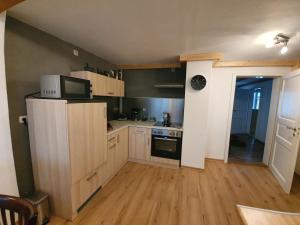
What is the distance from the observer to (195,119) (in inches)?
114

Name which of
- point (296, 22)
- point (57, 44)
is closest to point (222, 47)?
point (296, 22)

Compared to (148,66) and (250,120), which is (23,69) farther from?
(250,120)

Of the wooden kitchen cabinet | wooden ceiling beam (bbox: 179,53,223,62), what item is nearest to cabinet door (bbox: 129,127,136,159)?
the wooden kitchen cabinet

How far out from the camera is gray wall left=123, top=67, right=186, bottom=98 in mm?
3555

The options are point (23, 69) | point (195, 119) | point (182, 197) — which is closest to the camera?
point (23, 69)

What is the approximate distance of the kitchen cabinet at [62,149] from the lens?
1.60m

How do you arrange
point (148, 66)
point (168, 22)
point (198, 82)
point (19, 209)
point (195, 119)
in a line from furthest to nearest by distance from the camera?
point (148, 66)
point (195, 119)
point (198, 82)
point (168, 22)
point (19, 209)

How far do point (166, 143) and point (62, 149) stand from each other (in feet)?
6.48

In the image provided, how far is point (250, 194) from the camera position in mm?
2291

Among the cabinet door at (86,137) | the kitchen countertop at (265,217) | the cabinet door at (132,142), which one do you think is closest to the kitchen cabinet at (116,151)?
the cabinet door at (132,142)

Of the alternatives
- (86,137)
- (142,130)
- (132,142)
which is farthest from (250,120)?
(86,137)

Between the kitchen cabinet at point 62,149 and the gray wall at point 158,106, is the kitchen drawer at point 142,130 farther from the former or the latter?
the kitchen cabinet at point 62,149

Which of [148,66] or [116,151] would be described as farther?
[148,66]

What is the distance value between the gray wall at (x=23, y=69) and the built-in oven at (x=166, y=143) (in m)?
2.07
